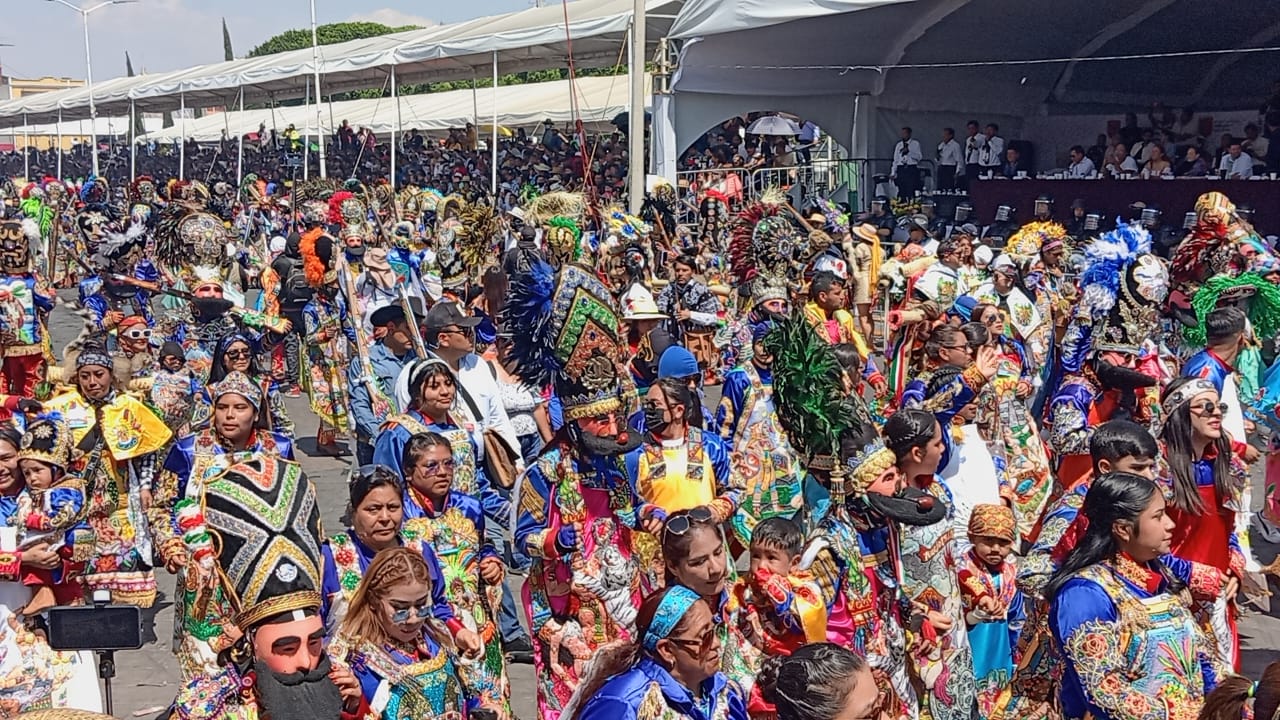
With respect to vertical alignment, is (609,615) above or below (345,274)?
below

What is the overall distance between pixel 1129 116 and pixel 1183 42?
284 cm

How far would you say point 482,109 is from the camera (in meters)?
38.0

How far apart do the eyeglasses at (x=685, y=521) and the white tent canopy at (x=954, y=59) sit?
14.6 metres

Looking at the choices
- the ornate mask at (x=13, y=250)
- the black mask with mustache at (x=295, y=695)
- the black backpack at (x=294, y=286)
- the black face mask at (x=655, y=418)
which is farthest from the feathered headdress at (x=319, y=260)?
the black mask with mustache at (x=295, y=695)

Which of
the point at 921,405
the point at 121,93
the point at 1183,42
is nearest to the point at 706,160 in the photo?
the point at 1183,42

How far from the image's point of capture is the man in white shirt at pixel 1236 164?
60.8 feet

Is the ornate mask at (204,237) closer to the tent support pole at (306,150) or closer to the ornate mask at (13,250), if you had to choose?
the ornate mask at (13,250)

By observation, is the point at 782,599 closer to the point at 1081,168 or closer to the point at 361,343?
the point at 361,343

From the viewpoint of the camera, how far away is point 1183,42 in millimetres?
24234

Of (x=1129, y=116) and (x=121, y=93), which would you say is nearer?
(x=1129, y=116)

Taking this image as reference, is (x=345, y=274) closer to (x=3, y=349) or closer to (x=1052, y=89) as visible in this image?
(x=3, y=349)

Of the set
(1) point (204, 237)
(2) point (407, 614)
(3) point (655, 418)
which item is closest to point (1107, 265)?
A: (3) point (655, 418)

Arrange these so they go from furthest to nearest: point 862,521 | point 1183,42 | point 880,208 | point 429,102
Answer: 1. point 429,102
2. point 1183,42
3. point 880,208
4. point 862,521

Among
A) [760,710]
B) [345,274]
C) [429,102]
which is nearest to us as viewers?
[760,710]
